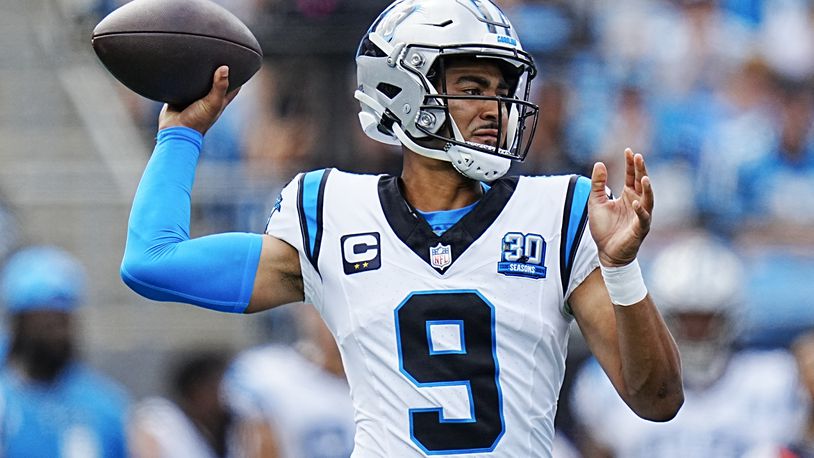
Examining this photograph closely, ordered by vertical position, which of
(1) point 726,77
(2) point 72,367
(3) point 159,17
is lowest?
(2) point 72,367

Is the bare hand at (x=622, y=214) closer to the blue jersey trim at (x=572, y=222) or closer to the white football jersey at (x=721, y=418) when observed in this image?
the blue jersey trim at (x=572, y=222)

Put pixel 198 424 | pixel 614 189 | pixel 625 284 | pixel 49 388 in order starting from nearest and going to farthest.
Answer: pixel 625 284 → pixel 49 388 → pixel 198 424 → pixel 614 189

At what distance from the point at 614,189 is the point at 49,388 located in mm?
3584

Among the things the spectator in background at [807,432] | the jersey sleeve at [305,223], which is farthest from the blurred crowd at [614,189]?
the jersey sleeve at [305,223]

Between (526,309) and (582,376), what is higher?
(526,309)

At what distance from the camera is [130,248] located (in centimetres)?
365

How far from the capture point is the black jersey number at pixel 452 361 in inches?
138

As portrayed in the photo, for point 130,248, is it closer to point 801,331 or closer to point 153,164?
point 153,164

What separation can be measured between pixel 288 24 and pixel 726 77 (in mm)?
3196

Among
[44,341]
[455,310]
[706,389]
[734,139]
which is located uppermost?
[455,310]

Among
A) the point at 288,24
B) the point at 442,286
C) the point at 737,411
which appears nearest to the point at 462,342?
the point at 442,286

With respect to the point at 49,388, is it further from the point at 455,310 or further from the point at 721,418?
the point at 455,310

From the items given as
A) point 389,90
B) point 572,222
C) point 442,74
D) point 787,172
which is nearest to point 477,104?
point 442,74

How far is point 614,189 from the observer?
888cm
